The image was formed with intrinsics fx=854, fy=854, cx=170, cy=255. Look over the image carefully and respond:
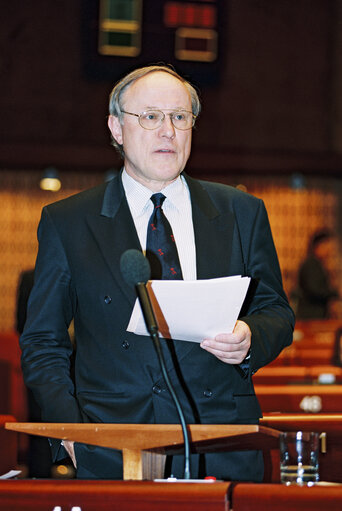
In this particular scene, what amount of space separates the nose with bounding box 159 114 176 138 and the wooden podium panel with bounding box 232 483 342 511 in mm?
1210

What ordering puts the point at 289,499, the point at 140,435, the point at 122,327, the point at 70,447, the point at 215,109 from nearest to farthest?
the point at 289,499
the point at 140,435
the point at 70,447
the point at 122,327
the point at 215,109

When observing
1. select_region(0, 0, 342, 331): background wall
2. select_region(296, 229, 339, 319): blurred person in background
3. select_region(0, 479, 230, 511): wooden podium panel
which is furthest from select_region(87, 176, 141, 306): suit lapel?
select_region(0, 0, 342, 331): background wall

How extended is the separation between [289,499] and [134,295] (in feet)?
3.09

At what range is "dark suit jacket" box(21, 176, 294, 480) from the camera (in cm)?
221

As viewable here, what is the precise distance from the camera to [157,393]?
2217 mm

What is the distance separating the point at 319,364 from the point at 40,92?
271 inches

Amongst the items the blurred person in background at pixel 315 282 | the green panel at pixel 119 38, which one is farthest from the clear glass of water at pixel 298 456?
the green panel at pixel 119 38

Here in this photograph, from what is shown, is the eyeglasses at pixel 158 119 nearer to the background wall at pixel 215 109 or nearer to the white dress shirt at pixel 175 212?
the white dress shirt at pixel 175 212

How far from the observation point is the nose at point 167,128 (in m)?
2.43

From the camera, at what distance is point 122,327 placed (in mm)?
2283

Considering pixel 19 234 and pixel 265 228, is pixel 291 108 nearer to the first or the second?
pixel 19 234

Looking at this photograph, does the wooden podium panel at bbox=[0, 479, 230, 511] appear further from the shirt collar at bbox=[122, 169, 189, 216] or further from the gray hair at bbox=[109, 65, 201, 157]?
the gray hair at bbox=[109, 65, 201, 157]

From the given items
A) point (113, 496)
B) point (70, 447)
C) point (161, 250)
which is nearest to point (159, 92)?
point (161, 250)

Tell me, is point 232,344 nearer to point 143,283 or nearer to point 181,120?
point 143,283
